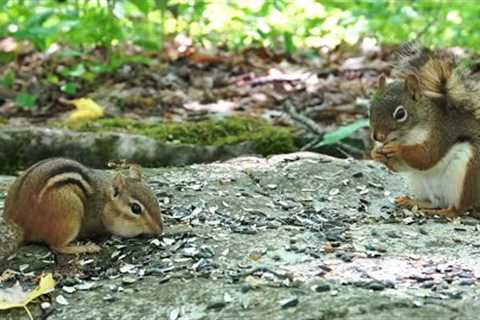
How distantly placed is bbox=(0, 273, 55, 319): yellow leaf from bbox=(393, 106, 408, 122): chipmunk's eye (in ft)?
5.97

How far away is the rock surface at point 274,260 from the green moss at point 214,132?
0.94m

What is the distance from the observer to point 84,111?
6129 mm

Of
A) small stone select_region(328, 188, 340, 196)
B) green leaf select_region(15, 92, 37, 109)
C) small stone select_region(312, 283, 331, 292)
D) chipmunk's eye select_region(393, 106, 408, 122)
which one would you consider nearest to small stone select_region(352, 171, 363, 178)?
small stone select_region(328, 188, 340, 196)

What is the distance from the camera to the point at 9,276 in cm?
328

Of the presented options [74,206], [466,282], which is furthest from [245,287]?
[74,206]

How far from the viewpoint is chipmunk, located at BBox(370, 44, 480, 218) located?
13.3 feet

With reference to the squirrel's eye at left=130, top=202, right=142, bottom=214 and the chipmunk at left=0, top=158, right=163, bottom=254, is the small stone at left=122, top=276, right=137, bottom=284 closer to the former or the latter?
the chipmunk at left=0, top=158, right=163, bottom=254

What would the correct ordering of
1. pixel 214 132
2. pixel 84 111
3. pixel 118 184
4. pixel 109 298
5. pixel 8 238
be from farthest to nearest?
1. pixel 84 111
2. pixel 214 132
3. pixel 118 184
4. pixel 8 238
5. pixel 109 298

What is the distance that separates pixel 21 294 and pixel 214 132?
9.14 ft

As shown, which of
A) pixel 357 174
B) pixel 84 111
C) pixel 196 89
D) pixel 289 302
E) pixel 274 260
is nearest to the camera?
pixel 289 302

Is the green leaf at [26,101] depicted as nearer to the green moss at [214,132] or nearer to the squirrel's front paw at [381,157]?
the green moss at [214,132]

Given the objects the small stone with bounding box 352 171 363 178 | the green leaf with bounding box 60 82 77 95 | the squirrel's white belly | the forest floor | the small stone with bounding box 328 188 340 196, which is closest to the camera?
the squirrel's white belly

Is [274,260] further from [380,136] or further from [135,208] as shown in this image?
[380,136]

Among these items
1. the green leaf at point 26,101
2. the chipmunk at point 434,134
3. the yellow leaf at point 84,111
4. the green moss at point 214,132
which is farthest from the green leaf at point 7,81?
the chipmunk at point 434,134
